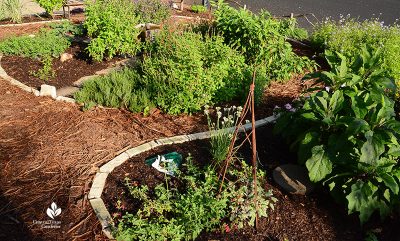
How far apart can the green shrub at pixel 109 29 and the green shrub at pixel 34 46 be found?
2.46 feet

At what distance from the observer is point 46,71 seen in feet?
20.2

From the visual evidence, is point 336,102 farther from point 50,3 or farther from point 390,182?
point 50,3

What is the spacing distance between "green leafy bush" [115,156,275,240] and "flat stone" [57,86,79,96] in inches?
98.6

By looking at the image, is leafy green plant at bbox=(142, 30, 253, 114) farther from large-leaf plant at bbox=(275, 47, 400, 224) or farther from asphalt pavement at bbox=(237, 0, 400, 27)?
asphalt pavement at bbox=(237, 0, 400, 27)

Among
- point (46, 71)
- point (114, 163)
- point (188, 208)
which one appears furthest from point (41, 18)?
point (188, 208)

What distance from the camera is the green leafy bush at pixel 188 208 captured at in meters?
3.23

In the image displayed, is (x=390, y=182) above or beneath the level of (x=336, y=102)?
beneath

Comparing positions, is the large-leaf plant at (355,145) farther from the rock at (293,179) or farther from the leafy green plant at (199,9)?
the leafy green plant at (199,9)

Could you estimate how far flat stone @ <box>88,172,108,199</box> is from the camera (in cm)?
370

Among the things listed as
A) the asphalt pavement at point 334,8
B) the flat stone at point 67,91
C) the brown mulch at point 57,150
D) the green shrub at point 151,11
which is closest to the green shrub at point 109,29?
the flat stone at point 67,91

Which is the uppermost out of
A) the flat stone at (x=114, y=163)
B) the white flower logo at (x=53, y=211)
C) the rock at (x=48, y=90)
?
the rock at (x=48, y=90)

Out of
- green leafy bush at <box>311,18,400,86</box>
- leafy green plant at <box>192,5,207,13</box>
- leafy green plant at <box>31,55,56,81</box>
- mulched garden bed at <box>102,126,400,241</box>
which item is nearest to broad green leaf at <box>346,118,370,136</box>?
mulched garden bed at <box>102,126,400,241</box>

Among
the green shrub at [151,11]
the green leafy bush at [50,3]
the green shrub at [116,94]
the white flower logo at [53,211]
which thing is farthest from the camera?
the green leafy bush at [50,3]

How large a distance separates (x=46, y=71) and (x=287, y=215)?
176 inches
